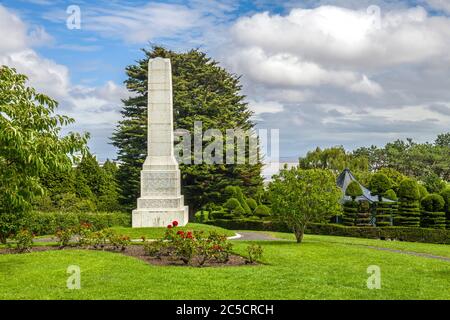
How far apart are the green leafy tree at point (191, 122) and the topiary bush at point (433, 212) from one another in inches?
730

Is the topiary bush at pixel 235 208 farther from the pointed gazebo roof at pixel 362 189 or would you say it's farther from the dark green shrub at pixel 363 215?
the dark green shrub at pixel 363 215

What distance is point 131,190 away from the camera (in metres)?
45.8

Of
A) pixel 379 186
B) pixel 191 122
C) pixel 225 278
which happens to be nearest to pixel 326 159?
pixel 191 122

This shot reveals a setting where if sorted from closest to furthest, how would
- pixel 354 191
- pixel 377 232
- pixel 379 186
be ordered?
pixel 377 232 < pixel 354 191 < pixel 379 186

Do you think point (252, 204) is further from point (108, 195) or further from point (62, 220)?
point (108, 195)

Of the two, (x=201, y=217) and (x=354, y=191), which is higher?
(x=354, y=191)

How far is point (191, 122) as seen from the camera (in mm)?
46375

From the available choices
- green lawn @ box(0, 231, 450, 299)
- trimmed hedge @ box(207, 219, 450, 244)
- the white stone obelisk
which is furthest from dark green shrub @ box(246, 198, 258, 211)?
green lawn @ box(0, 231, 450, 299)

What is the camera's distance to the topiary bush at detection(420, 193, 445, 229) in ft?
103

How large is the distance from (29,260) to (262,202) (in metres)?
30.0

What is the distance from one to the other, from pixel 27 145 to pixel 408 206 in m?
26.9
